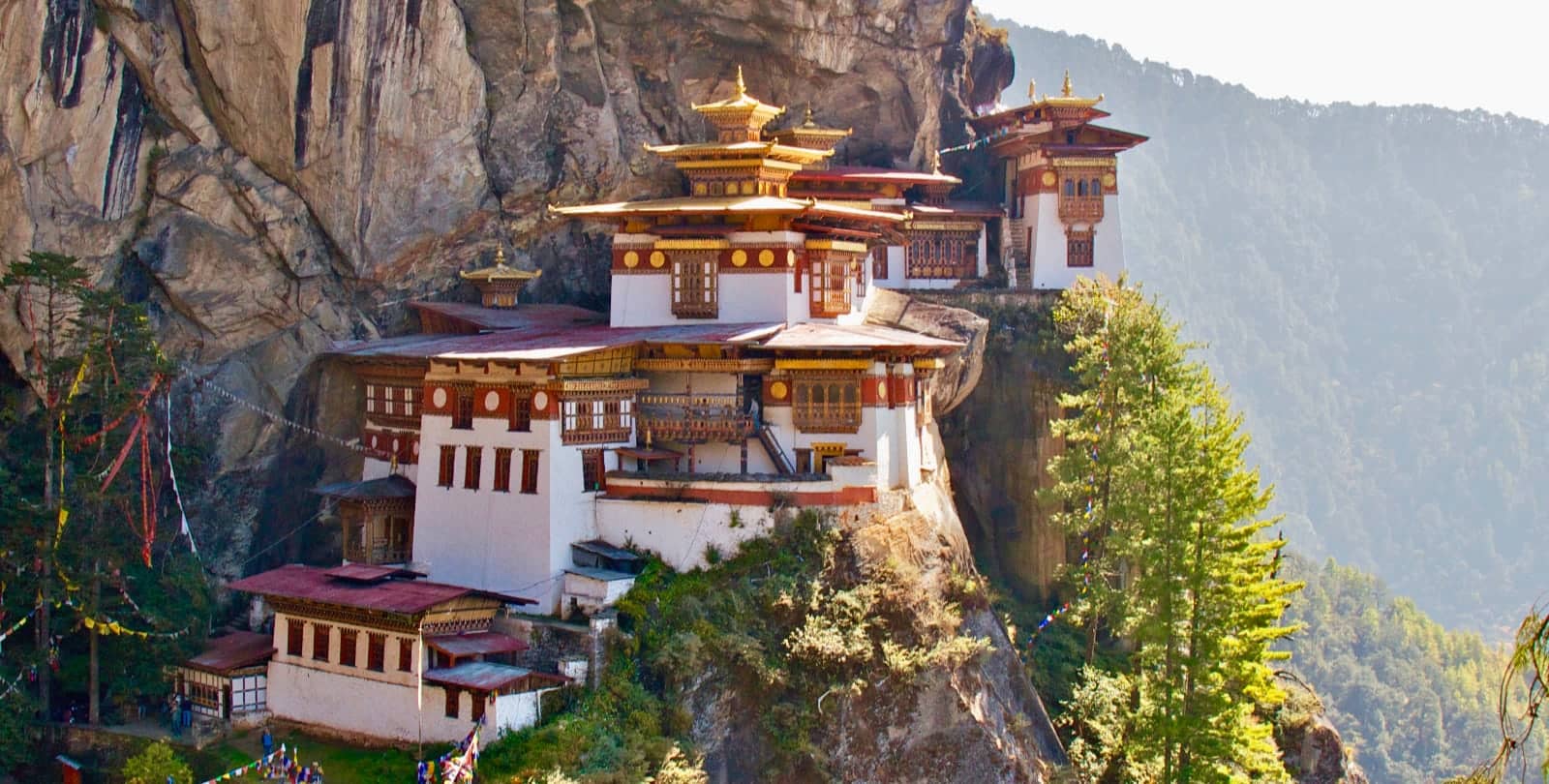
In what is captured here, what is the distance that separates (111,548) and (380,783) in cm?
863

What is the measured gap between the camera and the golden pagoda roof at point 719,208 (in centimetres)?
4119

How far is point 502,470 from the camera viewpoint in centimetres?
3725

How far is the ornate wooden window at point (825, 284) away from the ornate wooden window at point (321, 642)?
14161 mm

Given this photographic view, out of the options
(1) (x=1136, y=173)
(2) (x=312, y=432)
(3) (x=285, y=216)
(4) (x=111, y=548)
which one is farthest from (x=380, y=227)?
(1) (x=1136, y=173)

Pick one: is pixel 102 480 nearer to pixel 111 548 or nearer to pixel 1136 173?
pixel 111 548

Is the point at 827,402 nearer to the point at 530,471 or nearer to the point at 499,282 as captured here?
the point at 530,471

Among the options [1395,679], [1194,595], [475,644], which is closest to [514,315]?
[475,644]

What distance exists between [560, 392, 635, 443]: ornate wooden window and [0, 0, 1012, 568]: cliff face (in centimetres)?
880

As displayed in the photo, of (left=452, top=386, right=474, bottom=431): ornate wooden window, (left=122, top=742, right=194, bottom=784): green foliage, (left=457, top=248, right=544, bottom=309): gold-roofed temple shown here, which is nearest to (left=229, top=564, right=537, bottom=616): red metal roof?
(left=122, top=742, right=194, bottom=784): green foliage

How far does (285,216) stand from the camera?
42219 mm

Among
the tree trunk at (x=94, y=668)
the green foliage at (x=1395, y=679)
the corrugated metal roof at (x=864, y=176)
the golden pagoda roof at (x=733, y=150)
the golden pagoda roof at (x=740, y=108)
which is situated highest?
the golden pagoda roof at (x=740, y=108)

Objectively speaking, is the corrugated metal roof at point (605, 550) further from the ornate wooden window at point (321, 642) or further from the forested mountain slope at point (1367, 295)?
the forested mountain slope at point (1367, 295)

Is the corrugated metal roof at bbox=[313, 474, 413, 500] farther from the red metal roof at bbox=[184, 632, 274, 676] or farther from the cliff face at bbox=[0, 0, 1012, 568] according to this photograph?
the red metal roof at bbox=[184, 632, 274, 676]

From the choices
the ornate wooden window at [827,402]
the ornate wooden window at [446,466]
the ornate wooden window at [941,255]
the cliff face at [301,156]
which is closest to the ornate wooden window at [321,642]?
the ornate wooden window at [446,466]
